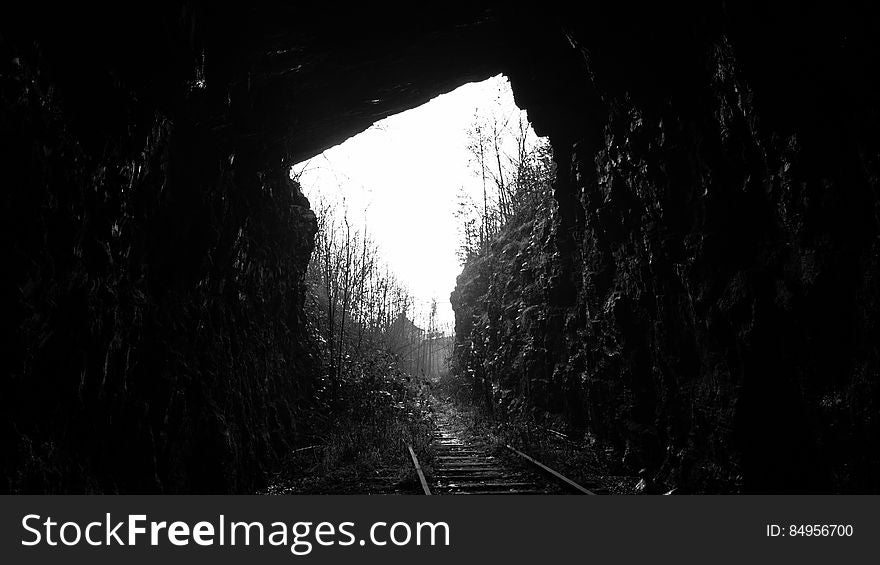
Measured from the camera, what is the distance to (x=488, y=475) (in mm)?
8766

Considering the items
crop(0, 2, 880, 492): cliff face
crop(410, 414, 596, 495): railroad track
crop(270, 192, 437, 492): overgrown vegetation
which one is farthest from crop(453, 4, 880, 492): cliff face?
crop(270, 192, 437, 492): overgrown vegetation

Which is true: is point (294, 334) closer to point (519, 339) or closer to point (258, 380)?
point (258, 380)

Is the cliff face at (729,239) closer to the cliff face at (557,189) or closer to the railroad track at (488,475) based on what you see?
the cliff face at (557,189)

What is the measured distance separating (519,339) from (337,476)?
877 centimetres

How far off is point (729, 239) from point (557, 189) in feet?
20.2

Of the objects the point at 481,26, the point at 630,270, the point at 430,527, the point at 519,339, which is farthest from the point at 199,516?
the point at 519,339

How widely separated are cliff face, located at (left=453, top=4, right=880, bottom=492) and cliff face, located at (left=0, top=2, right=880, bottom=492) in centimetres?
3

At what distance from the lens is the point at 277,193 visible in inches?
505

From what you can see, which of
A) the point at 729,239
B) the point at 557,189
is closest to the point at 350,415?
the point at 557,189

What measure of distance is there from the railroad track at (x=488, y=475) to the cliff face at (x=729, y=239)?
165cm

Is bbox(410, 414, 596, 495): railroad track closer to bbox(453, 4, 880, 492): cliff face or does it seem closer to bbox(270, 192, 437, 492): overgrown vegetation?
bbox(270, 192, 437, 492): overgrown vegetation

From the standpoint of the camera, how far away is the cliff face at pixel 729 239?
4.50 metres

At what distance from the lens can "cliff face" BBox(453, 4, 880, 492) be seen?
4500mm

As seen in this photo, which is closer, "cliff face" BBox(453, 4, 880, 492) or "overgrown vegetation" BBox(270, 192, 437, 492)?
"cliff face" BBox(453, 4, 880, 492)
